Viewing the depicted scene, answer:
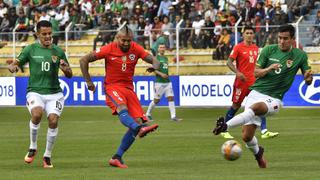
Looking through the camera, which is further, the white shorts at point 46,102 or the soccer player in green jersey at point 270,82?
the white shorts at point 46,102

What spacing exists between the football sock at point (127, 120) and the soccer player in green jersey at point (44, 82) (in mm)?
1225

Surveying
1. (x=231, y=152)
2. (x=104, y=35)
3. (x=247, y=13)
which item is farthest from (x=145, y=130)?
(x=104, y=35)

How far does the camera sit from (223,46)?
120ft

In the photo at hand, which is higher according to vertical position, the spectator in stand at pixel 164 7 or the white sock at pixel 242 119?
the white sock at pixel 242 119

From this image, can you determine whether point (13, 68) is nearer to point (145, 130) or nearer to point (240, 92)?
point (145, 130)

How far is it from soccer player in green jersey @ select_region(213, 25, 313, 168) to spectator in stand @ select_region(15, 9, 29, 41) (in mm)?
26074

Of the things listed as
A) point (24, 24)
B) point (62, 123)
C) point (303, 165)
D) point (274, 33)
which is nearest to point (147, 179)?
point (303, 165)

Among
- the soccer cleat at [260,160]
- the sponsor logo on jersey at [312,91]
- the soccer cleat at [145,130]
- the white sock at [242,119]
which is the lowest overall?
the sponsor logo on jersey at [312,91]

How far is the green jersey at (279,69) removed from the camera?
15812 millimetres

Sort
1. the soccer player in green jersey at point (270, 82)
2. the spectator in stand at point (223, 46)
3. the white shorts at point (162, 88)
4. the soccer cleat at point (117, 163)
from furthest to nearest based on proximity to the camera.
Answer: the spectator in stand at point (223, 46) → the white shorts at point (162, 88) → the soccer cleat at point (117, 163) → the soccer player in green jersey at point (270, 82)

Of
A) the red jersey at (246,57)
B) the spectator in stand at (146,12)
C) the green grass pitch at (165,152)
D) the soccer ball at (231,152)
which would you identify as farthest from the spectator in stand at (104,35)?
the soccer ball at (231,152)

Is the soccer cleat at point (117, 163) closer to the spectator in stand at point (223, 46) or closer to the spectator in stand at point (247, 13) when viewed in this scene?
the spectator in stand at point (223, 46)

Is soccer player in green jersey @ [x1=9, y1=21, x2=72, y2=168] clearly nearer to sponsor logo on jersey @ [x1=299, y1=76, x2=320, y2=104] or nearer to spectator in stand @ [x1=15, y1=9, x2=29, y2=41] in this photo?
sponsor logo on jersey @ [x1=299, y1=76, x2=320, y2=104]

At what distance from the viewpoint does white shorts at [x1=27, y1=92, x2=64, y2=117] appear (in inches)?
650
